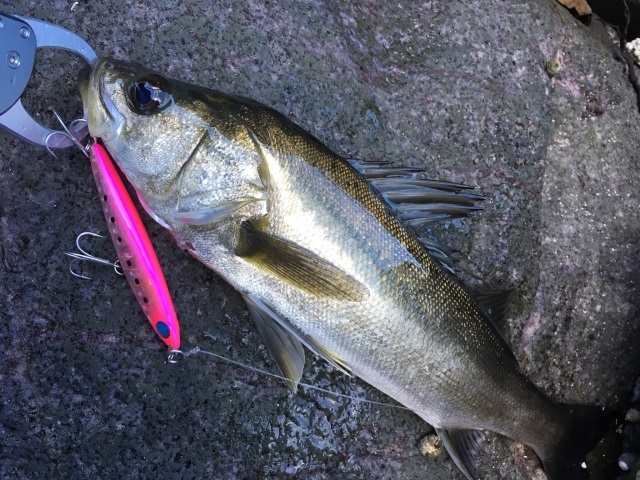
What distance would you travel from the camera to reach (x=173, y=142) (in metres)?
1.97

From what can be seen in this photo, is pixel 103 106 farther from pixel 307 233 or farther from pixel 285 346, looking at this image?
pixel 285 346

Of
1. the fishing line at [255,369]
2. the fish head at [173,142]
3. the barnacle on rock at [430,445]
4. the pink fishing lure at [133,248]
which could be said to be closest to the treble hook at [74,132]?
the pink fishing lure at [133,248]

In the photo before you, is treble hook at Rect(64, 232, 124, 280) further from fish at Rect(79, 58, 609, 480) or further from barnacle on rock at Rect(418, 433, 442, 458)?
barnacle on rock at Rect(418, 433, 442, 458)

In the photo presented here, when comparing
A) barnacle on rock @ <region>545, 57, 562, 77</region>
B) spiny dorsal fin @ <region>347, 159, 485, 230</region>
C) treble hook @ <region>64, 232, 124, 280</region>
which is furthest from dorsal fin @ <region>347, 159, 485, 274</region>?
barnacle on rock @ <region>545, 57, 562, 77</region>

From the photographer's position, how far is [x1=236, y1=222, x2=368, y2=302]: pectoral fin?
200 centimetres

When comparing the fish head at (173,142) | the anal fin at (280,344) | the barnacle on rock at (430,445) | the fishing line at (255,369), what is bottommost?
the barnacle on rock at (430,445)

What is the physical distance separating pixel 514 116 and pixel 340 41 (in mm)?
1014

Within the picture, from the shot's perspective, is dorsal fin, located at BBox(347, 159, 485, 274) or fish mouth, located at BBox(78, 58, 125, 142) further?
dorsal fin, located at BBox(347, 159, 485, 274)

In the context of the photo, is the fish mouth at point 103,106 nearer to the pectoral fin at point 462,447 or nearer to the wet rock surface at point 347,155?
the wet rock surface at point 347,155

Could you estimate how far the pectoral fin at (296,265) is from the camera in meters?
2.00

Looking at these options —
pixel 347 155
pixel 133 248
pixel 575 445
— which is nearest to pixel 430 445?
pixel 575 445

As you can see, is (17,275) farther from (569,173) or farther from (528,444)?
(569,173)

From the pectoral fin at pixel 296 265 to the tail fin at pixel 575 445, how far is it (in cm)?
136

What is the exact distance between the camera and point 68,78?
2270mm
